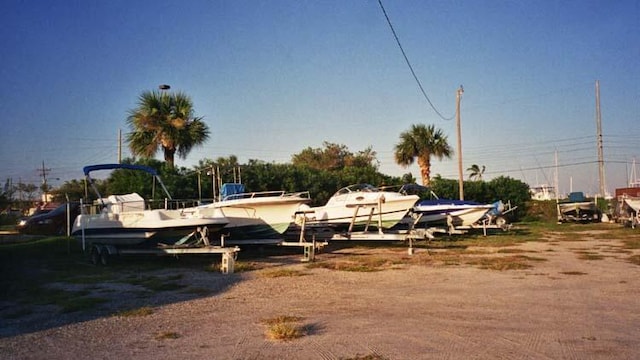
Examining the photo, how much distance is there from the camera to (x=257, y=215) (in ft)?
50.6

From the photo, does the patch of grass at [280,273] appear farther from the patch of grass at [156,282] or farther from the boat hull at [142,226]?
the boat hull at [142,226]

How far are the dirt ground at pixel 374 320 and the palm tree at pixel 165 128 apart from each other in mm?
12976

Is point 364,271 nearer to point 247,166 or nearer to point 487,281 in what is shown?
point 487,281

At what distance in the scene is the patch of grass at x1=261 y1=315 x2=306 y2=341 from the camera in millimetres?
5891

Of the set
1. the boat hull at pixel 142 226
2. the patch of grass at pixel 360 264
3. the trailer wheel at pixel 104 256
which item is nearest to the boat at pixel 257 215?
the boat hull at pixel 142 226

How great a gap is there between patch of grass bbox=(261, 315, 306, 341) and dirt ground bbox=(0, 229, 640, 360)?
0.29 feet

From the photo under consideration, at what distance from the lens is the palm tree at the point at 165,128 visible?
905 inches

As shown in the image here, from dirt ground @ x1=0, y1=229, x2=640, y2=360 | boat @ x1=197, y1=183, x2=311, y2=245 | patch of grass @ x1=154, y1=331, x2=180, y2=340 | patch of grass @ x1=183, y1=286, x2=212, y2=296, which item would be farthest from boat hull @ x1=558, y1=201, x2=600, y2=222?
patch of grass @ x1=154, y1=331, x2=180, y2=340

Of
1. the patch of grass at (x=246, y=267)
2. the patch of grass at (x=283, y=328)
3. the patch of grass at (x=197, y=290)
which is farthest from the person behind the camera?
the patch of grass at (x=246, y=267)

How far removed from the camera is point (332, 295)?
8641 millimetres

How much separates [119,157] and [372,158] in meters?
29.2

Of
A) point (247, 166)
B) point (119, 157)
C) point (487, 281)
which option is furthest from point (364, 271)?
point (119, 157)

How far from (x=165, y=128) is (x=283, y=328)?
724 inches

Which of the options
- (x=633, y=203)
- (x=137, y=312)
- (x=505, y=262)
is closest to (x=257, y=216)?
(x=505, y=262)
